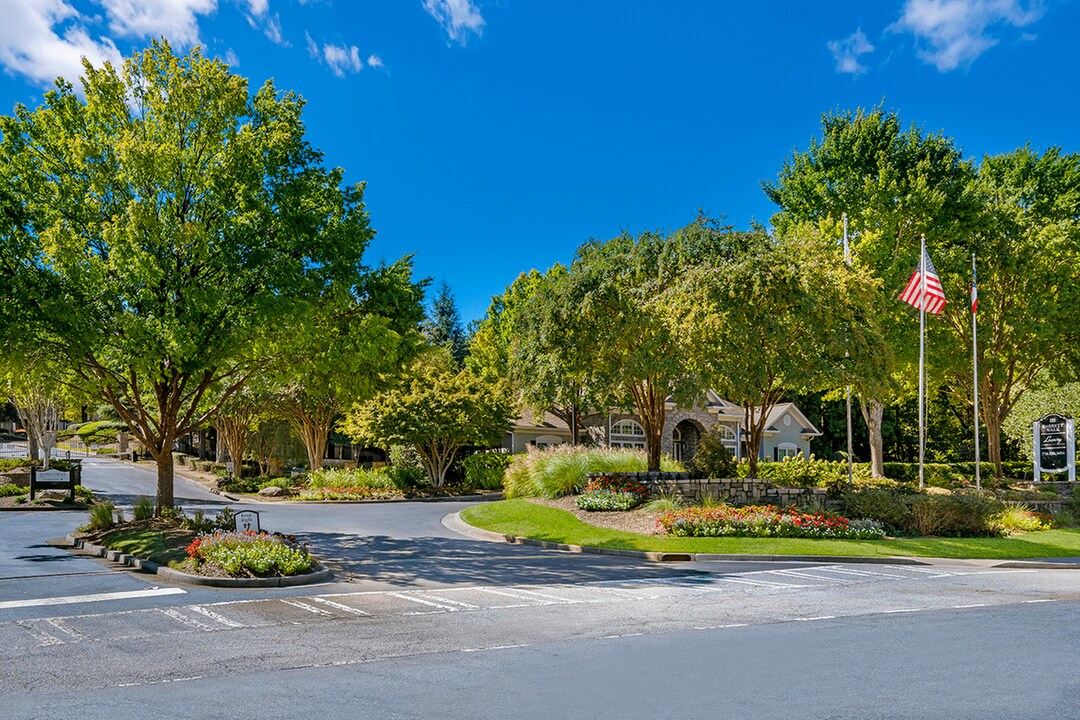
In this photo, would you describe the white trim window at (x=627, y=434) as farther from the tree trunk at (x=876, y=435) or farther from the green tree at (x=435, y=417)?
the tree trunk at (x=876, y=435)

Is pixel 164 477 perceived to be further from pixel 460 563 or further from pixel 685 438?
pixel 685 438

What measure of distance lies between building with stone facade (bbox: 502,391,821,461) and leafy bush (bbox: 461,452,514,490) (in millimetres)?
1852

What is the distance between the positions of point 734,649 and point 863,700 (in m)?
2.24

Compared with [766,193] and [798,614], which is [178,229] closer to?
[798,614]

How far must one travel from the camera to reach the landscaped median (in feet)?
44.2

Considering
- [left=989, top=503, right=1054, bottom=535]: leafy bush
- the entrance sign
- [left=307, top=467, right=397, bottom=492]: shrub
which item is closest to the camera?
[left=989, top=503, right=1054, bottom=535]: leafy bush

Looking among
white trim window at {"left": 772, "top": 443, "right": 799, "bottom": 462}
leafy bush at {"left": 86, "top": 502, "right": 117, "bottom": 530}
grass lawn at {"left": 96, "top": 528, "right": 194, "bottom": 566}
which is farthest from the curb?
white trim window at {"left": 772, "top": 443, "right": 799, "bottom": 462}

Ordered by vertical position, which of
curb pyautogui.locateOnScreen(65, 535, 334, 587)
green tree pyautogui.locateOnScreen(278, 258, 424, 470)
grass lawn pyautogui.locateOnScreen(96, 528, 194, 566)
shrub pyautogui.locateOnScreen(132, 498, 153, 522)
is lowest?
curb pyautogui.locateOnScreen(65, 535, 334, 587)

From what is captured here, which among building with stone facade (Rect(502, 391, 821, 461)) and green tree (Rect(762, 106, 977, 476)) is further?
building with stone facade (Rect(502, 391, 821, 461))

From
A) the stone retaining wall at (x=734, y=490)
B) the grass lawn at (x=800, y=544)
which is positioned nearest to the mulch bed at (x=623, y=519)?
the grass lawn at (x=800, y=544)

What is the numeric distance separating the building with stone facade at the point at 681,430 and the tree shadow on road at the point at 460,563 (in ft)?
71.3

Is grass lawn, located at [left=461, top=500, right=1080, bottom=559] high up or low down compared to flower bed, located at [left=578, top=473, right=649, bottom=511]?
down

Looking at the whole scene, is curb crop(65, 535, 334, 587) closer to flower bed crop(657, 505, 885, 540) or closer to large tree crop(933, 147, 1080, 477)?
flower bed crop(657, 505, 885, 540)

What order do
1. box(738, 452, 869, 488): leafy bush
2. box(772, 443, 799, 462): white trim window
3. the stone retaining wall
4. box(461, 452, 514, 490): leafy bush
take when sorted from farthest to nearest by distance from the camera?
box(772, 443, 799, 462): white trim window → box(461, 452, 514, 490): leafy bush → box(738, 452, 869, 488): leafy bush → the stone retaining wall
